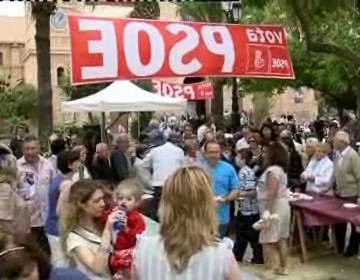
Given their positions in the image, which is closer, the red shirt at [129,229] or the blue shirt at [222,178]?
the red shirt at [129,229]

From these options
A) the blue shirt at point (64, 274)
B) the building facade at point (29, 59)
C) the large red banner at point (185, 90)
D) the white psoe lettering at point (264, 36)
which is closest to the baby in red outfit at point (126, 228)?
the blue shirt at point (64, 274)

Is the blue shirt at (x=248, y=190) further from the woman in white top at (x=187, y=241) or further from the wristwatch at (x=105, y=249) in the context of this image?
the woman in white top at (x=187, y=241)

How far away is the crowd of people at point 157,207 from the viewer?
3.22m

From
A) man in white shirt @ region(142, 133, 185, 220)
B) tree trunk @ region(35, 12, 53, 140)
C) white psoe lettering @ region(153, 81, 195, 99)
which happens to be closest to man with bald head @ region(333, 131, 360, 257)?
man in white shirt @ region(142, 133, 185, 220)

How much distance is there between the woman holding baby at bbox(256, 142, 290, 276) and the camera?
847 cm

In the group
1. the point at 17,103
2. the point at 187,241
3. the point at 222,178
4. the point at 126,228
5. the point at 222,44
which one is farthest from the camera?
the point at 17,103

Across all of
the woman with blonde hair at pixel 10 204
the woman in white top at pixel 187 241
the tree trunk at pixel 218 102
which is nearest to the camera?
the woman in white top at pixel 187 241

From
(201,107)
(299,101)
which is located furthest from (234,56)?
(299,101)

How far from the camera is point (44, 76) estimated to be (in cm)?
1764

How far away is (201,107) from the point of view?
32.5 metres

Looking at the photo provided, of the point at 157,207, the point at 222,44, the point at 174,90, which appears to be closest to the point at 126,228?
the point at 157,207

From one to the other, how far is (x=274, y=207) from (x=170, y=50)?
2198mm

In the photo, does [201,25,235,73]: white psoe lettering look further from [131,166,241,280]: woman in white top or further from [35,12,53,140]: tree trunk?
[35,12,53,140]: tree trunk

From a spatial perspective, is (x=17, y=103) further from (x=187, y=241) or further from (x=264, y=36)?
(x=187, y=241)
